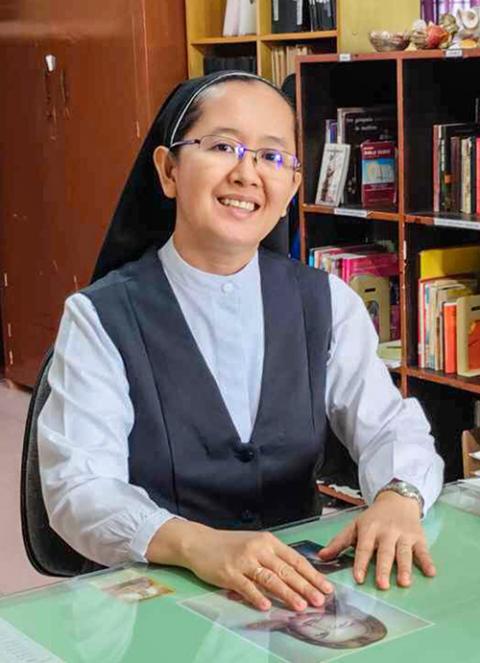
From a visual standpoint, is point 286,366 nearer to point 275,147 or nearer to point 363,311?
point 363,311

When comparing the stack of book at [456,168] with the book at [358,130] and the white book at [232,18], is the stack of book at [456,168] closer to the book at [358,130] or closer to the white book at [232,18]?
the book at [358,130]

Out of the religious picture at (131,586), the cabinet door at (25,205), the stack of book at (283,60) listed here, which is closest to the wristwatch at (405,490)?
the religious picture at (131,586)

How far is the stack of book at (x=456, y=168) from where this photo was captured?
136 inches

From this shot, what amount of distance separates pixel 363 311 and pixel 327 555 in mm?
544

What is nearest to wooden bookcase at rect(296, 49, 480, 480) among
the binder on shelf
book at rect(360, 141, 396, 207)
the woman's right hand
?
book at rect(360, 141, 396, 207)

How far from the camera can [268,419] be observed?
1.81m

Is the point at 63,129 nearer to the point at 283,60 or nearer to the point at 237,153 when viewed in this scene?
the point at 283,60

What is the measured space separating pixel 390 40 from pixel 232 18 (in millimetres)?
1027

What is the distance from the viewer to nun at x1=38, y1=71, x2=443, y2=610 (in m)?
1.63

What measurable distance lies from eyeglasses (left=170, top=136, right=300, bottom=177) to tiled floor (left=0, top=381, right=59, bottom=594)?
1410mm

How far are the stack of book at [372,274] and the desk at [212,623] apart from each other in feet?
7.75

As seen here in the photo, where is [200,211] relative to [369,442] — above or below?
above

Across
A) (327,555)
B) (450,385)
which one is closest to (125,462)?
(327,555)

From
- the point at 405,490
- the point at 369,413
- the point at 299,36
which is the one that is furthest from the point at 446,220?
the point at 405,490
